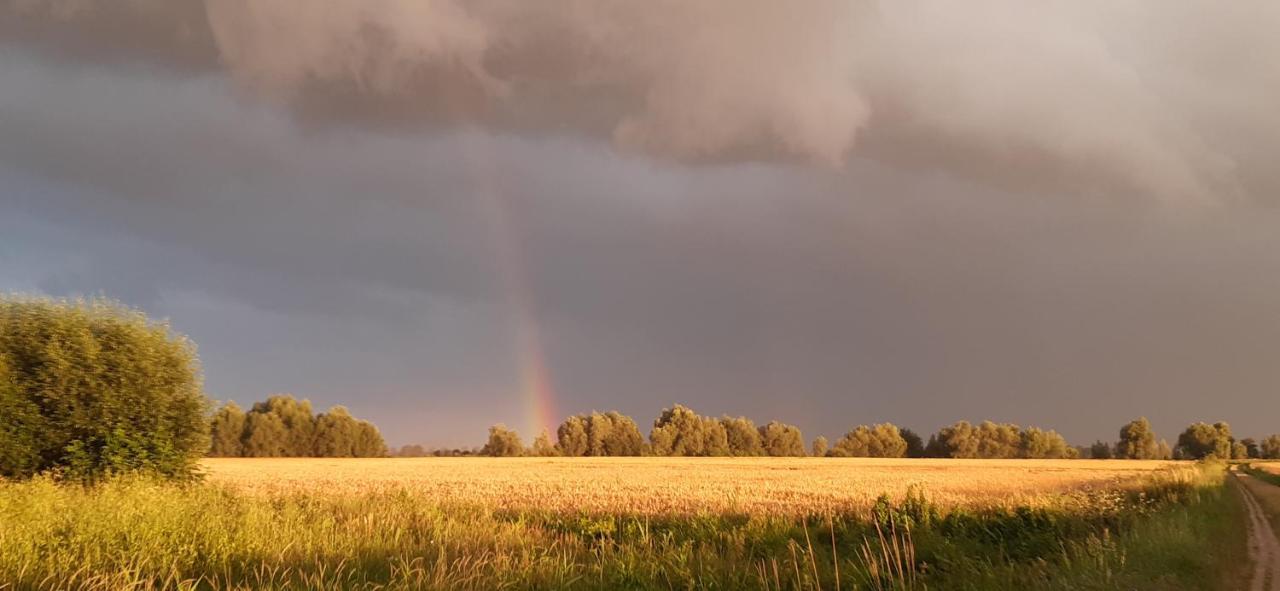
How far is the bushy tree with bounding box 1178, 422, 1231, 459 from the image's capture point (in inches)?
6944

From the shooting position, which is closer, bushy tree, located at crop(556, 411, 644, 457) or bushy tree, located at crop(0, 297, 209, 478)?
bushy tree, located at crop(0, 297, 209, 478)

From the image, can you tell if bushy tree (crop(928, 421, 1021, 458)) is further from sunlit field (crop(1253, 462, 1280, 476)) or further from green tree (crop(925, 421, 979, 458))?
sunlit field (crop(1253, 462, 1280, 476))

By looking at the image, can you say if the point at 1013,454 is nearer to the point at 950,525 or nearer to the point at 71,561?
the point at 950,525

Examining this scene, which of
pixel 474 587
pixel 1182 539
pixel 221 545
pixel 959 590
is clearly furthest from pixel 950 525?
pixel 221 545

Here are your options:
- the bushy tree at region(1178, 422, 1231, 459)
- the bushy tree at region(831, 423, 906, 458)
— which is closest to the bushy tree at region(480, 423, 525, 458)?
the bushy tree at region(831, 423, 906, 458)

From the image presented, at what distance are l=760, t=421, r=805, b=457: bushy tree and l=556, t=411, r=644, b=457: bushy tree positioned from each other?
26885mm

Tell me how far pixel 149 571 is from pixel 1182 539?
18.4 meters

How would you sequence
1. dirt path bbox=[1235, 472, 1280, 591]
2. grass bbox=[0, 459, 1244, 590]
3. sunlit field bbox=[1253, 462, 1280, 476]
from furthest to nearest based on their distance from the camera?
1. sunlit field bbox=[1253, 462, 1280, 476]
2. dirt path bbox=[1235, 472, 1280, 591]
3. grass bbox=[0, 459, 1244, 590]

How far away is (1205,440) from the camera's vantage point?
589 feet

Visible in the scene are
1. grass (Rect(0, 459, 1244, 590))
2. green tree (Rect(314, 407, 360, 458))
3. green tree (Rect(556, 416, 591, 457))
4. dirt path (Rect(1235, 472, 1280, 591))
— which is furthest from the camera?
green tree (Rect(556, 416, 591, 457))

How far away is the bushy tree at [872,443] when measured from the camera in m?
154

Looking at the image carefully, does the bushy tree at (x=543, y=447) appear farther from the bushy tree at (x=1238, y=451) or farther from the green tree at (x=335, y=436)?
the bushy tree at (x=1238, y=451)

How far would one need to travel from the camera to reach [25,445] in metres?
20.0

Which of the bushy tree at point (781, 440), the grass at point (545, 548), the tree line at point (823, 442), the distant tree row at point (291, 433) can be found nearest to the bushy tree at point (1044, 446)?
the tree line at point (823, 442)
